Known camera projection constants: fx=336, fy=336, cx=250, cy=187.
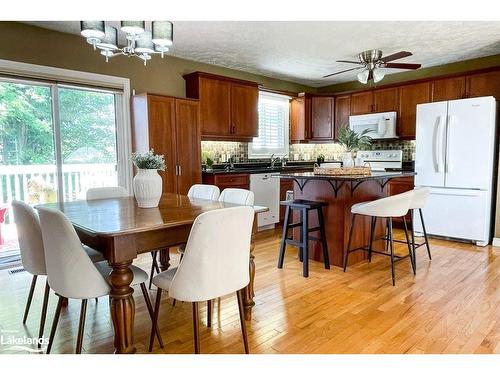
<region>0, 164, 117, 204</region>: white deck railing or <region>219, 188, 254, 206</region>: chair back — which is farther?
<region>0, 164, 117, 204</region>: white deck railing

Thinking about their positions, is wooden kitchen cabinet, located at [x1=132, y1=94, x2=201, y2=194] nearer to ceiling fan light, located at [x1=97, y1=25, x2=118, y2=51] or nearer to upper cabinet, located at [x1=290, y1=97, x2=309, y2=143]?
ceiling fan light, located at [x1=97, y1=25, x2=118, y2=51]

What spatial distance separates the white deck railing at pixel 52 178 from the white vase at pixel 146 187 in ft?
7.00

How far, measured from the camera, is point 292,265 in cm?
353

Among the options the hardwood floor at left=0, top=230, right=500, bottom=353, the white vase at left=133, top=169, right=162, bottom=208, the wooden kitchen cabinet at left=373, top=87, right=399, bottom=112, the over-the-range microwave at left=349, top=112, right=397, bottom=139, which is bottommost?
the hardwood floor at left=0, top=230, right=500, bottom=353

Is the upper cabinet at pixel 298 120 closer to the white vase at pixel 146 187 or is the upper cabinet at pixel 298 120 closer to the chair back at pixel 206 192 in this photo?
the chair back at pixel 206 192

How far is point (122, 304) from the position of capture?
174 cm

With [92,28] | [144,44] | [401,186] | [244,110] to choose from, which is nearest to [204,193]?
[144,44]

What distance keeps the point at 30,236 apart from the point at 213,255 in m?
1.23

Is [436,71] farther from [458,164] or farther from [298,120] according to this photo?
[298,120]

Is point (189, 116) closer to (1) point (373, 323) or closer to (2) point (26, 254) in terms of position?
(2) point (26, 254)

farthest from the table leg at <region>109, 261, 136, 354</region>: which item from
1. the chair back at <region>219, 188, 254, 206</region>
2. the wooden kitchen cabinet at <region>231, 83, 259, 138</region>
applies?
the wooden kitchen cabinet at <region>231, 83, 259, 138</region>

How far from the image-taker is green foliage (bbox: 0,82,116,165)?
3.62 meters

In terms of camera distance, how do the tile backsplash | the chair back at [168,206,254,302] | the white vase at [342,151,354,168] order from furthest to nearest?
the tile backsplash, the white vase at [342,151,354,168], the chair back at [168,206,254,302]
